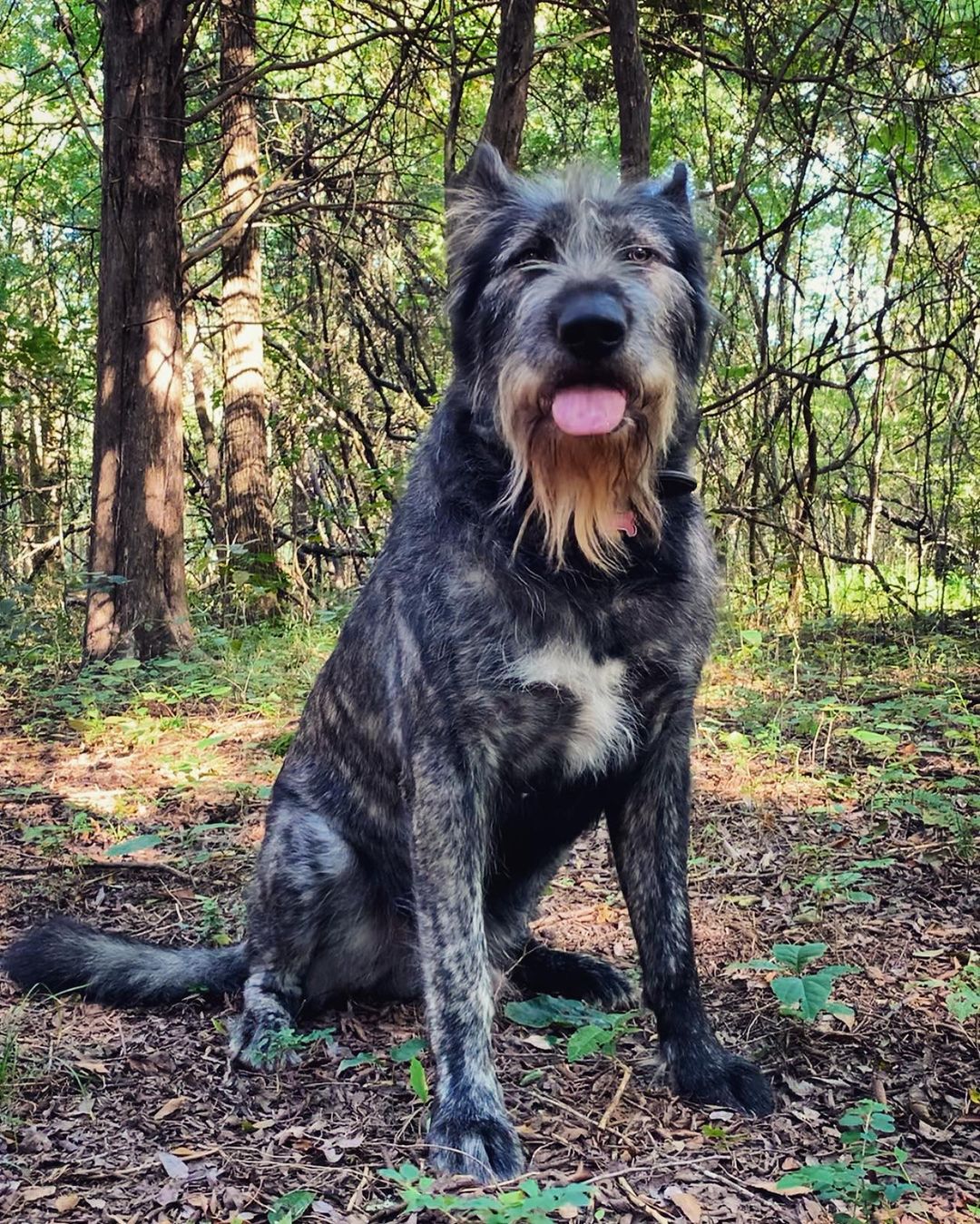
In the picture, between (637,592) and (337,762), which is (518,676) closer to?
(637,592)

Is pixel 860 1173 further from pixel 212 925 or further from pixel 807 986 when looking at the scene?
pixel 212 925

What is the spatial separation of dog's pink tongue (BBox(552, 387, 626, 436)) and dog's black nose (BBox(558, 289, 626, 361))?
0.08 m

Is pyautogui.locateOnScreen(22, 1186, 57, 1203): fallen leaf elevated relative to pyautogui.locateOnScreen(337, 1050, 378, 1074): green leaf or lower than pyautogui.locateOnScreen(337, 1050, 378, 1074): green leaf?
elevated

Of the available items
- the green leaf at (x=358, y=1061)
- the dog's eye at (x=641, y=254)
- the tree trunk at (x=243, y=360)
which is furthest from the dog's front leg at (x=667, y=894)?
the tree trunk at (x=243, y=360)

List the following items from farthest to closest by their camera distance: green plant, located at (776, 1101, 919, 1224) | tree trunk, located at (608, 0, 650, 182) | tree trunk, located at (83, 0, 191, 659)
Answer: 1. tree trunk, located at (83, 0, 191, 659)
2. tree trunk, located at (608, 0, 650, 182)
3. green plant, located at (776, 1101, 919, 1224)

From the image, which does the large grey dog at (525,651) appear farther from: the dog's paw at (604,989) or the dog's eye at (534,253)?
the dog's paw at (604,989)

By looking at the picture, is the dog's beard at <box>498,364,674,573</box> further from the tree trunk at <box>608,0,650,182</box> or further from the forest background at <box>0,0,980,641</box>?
the tree trunk at <box>608,0,650,182</box>

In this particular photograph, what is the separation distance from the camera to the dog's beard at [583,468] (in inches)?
98.3

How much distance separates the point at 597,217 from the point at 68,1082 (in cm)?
244

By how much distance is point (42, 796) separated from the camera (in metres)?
4.83

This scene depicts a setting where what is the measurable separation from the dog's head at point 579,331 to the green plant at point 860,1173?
51.7 inches

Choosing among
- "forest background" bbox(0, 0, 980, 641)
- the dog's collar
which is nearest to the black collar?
the dog's collar

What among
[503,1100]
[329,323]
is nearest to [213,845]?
[503,1100]

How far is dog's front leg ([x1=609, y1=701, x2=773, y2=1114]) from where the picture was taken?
2676 millimetres
